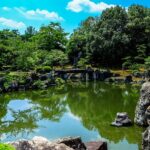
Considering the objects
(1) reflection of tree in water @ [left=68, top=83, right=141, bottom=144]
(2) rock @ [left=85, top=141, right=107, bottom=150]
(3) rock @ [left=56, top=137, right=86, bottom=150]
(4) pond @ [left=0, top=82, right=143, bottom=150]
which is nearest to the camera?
(3) rock @ [left=56, top=137, right=86, bottom=150]

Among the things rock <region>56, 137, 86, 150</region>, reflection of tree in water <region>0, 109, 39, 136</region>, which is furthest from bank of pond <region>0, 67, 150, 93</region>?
rock <region>56, 137, 86, 150</region>

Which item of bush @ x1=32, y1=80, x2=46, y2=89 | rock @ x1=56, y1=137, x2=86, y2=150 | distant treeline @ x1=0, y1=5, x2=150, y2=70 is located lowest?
rock @ x1=56, y1=137, x2=86, y2=150

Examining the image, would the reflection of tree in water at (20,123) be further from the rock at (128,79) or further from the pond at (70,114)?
the rock at (128,79)

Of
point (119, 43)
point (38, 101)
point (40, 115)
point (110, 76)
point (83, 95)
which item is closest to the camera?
point (40, 115)

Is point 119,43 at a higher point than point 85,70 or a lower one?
higher

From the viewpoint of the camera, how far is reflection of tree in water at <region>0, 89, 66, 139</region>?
1948 cm

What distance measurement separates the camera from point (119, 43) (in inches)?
2031

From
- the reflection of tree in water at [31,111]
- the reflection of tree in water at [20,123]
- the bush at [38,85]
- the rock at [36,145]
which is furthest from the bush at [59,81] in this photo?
the rock at [36,145]

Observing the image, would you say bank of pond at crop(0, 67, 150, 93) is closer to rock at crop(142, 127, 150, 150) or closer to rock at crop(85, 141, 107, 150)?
rock at crop(85, 141, 107, 150)

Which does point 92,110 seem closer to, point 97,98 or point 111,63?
point 97,98

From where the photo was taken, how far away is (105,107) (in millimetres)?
25000

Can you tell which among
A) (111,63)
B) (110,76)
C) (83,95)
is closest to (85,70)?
(110,76)

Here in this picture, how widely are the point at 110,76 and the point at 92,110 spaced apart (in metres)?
21.1

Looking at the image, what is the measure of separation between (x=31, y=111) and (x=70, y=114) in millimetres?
2657
